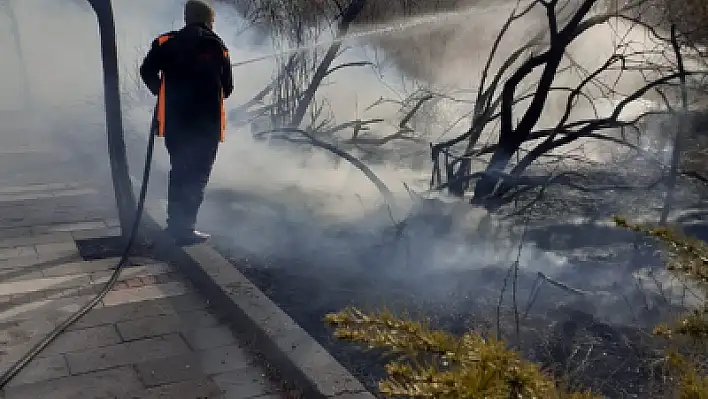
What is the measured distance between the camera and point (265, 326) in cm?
366

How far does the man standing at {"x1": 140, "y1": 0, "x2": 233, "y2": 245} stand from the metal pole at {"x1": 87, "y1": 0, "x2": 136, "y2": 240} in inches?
11.9

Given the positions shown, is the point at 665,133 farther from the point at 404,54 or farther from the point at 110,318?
the point at 110,318

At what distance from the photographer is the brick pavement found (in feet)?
10.5

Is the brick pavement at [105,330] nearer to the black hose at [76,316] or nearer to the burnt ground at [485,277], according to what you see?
the black hose at [76,316]

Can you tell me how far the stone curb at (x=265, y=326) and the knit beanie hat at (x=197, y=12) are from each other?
181cm

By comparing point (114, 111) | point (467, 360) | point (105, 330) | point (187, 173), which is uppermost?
point (114, 111)

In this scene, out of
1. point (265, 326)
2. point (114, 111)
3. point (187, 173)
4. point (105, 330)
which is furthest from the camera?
point (187, 173)

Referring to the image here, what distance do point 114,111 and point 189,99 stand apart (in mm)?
Result: 626

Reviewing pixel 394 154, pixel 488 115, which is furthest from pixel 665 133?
pixel 394 154

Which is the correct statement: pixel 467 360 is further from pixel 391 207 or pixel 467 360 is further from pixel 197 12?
pixel 391 207

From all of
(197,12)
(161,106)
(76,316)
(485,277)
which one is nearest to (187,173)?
(161,106)

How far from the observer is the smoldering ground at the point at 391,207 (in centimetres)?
455

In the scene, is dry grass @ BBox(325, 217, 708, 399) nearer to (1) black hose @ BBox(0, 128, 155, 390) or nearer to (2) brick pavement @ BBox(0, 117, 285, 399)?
(2) brick pavement @ BBox(0, 117, 285, 399)

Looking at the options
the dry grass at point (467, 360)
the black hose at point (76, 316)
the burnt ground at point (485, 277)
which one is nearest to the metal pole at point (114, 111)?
the black hose at point (76, 316)
